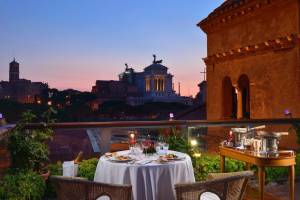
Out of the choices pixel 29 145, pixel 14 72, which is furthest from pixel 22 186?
pixel 14 72

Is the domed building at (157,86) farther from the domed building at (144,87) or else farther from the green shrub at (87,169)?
the green shrub at (87,169)

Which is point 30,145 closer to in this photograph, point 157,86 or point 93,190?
point 93,190

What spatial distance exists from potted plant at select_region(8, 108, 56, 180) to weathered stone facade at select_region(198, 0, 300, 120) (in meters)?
11.7

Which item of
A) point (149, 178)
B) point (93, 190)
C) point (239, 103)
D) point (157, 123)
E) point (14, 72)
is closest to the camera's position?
point (93, 190)

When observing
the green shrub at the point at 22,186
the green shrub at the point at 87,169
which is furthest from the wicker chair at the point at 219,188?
the green shrub at the point at 87,169

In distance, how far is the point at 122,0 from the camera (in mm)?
44250

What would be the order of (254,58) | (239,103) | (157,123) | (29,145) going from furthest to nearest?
(239,103)
(254,58)
(157,123)
(29,145)

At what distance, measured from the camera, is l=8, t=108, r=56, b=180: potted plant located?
562 centimetres

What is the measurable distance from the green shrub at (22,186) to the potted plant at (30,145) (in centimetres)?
14

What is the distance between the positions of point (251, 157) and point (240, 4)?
13.7 m

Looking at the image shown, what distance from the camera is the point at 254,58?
17344 mm

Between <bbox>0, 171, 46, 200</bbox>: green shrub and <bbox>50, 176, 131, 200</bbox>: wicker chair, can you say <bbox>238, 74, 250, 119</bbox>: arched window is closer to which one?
<bbox>0, 171, 46, 200</bbox>: green shrub

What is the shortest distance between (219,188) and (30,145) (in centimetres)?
329

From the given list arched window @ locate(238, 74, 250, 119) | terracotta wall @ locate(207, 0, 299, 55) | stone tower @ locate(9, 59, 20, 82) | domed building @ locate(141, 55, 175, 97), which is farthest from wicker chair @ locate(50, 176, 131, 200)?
stone tower @ locate(9, 59, 20, 82)
